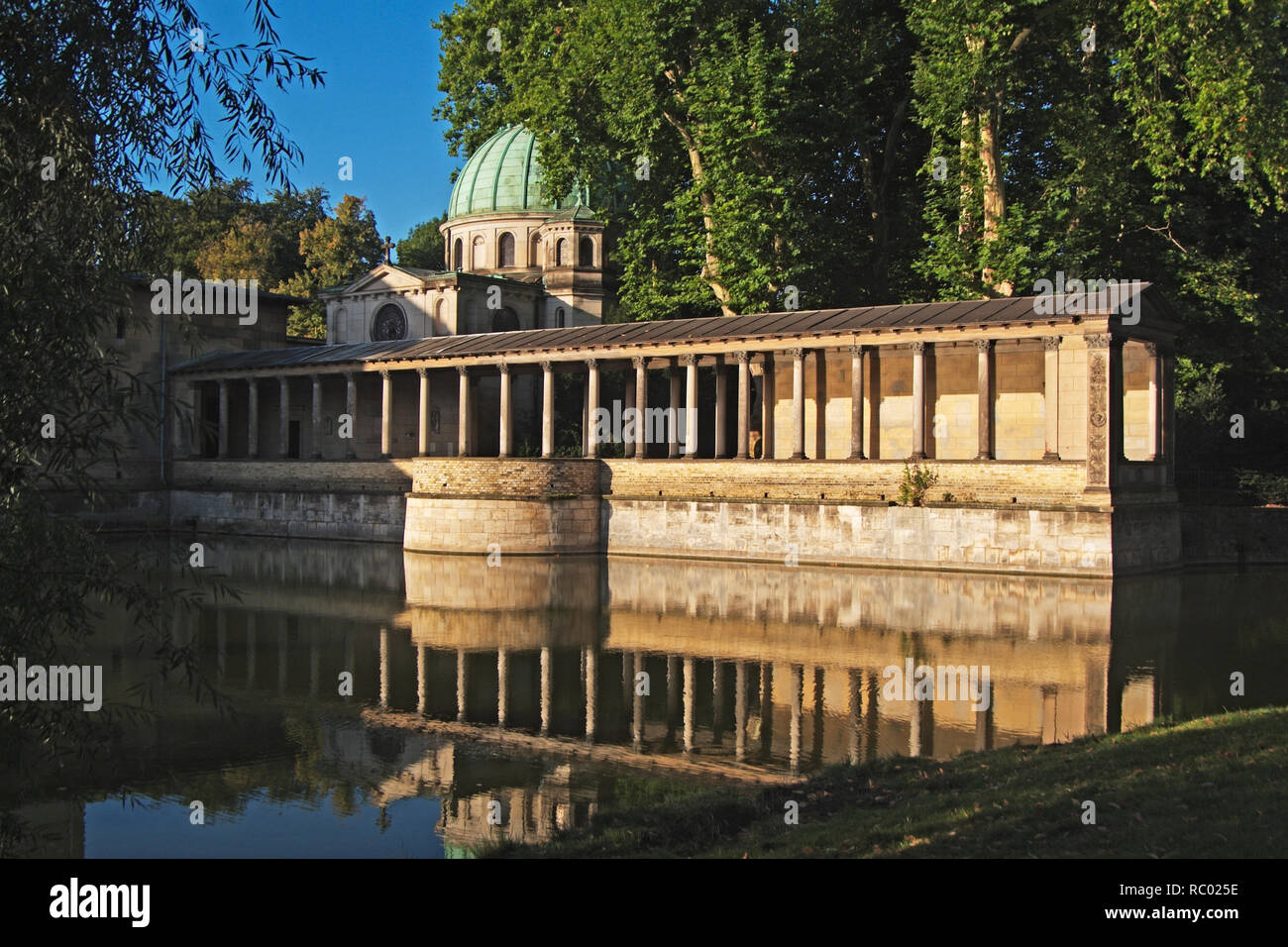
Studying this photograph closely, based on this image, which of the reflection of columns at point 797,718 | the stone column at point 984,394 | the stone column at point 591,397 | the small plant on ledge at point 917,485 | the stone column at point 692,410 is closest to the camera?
the reflection of columns at point 797,718

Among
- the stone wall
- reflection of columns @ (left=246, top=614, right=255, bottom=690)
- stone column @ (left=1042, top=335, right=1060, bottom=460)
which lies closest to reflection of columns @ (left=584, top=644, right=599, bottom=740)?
reflection of columns @ (left=246, top=614, right=255, bottom=690)

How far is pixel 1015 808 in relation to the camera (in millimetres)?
9945

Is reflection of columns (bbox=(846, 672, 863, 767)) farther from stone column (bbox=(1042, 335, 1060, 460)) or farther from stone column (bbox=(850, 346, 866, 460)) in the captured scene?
stone column (bbox=(850, 346, 866, 460))

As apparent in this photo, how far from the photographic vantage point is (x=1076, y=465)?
3369cm

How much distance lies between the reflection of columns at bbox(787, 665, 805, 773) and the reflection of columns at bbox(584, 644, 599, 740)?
245 cm

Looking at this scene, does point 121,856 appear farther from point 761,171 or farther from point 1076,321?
point 761,171

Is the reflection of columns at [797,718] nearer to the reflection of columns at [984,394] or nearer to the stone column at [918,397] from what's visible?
the reflection of columns at [984,394]

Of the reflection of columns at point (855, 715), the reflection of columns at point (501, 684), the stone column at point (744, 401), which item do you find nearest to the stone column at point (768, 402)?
the stone column at point (744, 401)

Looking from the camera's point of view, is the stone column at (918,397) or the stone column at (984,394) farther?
the stone column at (918,397)

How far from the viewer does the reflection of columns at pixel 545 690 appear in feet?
55.1

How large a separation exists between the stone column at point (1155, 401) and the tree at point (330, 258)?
2054 inches

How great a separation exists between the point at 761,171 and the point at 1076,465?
16.9 metres

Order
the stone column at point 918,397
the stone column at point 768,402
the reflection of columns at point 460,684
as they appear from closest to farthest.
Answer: the reflection of columns at point 460,684 < the stone column at point 918,397 < the stone column at point 768,402

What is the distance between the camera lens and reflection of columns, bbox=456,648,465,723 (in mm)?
17659
